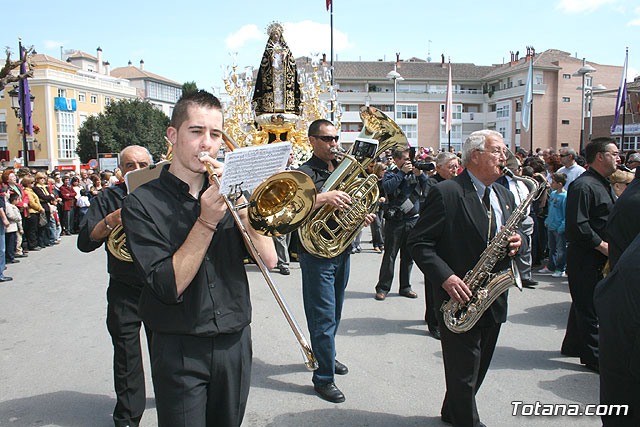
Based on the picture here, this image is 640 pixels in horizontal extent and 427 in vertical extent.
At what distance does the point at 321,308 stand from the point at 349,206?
92 cm

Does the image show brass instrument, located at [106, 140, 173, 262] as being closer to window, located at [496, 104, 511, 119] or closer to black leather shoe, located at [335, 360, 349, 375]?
black leather shoe, located at [335, 360, 349, 375]

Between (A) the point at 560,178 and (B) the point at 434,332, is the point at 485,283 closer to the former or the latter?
(B) the point at 434,332

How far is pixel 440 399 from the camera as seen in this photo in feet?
13.0

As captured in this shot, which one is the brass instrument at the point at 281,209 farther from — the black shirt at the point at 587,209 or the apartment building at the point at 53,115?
the apartment building at the point at 53,115

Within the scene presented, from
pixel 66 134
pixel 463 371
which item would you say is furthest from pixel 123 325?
pixel 66 134

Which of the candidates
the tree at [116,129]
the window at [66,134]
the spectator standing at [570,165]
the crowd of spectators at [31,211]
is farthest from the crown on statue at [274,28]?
the window at [66,134]

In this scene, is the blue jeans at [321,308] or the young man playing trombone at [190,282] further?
the blue jeans at [321,308]

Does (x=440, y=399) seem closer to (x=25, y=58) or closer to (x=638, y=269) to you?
(x=638, y=269)

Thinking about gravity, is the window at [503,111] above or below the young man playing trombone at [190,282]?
above

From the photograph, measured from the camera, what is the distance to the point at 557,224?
8609mm

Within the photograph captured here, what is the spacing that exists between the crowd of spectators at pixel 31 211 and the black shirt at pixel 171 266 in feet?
24.0

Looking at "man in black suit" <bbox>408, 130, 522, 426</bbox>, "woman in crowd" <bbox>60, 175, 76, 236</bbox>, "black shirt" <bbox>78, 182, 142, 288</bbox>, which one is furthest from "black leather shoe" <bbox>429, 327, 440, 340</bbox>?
"woman in crowd" <bbox>60, 175, 76, 236</bbox>

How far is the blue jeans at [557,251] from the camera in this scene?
28.3ft

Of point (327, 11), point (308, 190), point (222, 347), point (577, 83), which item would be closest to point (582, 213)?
point (308, 190)
